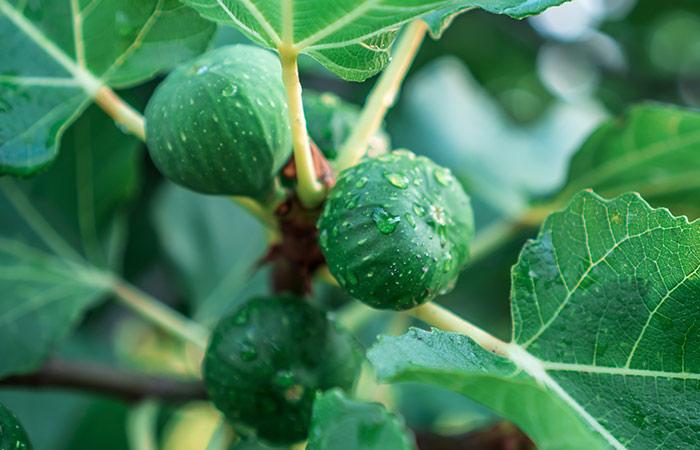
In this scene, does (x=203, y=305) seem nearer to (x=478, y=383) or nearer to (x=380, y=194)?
(x=380, y=194)

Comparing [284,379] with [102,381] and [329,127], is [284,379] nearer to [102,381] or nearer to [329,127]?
[329,127]

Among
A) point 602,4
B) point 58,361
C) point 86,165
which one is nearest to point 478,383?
point 58,361

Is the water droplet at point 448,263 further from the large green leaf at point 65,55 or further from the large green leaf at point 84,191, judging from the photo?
the large green leaf at point 84,191

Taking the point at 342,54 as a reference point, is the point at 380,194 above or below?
below

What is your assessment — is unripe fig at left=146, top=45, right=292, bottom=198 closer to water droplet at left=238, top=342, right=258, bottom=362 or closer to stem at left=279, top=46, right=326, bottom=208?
stem at left=279, top=46, right=326, bottom=208

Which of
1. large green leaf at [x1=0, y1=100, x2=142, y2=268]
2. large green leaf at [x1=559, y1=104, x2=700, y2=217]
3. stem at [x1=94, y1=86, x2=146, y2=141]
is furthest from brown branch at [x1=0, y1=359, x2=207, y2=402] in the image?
large green leaf at [x1=559, y1=104, x2=700, y2=217]

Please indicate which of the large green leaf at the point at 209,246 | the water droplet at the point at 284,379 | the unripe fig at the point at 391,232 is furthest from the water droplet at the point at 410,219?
the large green leaf at the point at 209,246

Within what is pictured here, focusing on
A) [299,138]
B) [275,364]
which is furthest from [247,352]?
[299,138]
